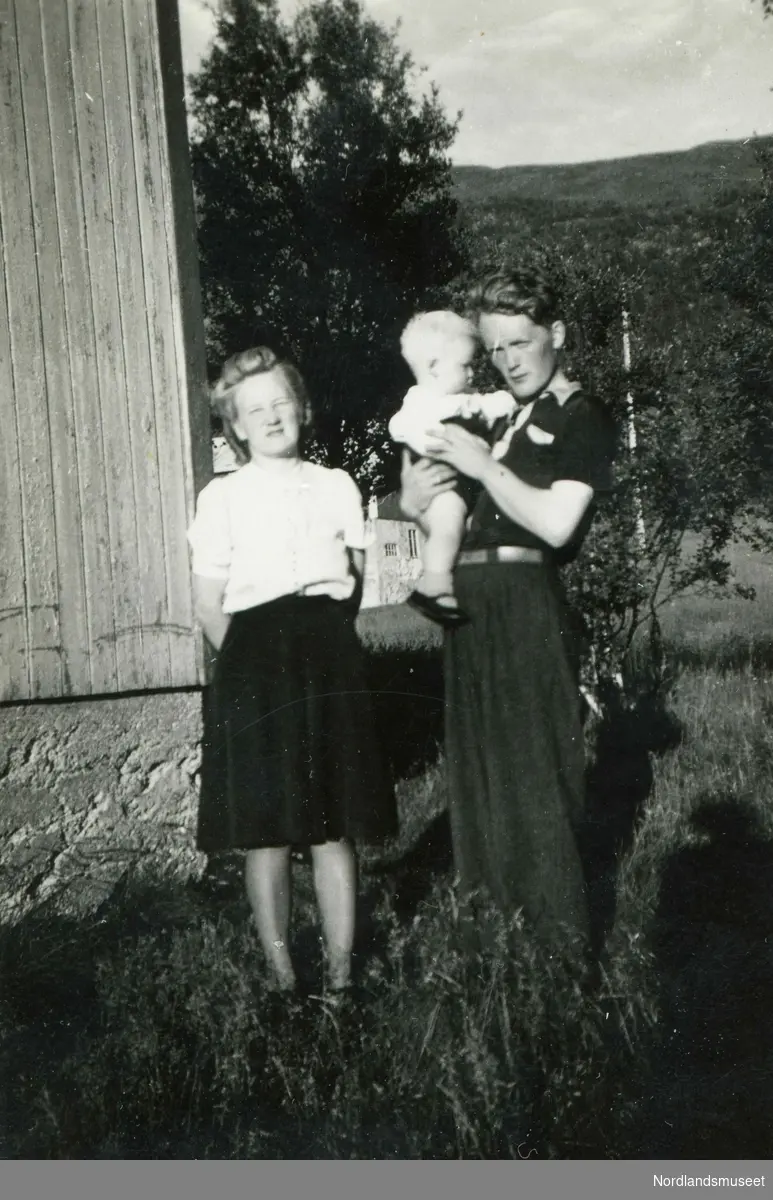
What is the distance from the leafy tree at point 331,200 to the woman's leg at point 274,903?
1347 mm

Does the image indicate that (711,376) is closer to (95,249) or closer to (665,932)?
(665,932)

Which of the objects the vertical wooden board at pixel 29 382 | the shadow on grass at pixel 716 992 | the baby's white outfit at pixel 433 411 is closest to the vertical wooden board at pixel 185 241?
the vertical wooden board at pixel 29 382

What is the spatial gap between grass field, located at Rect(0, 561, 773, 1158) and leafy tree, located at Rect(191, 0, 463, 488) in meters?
0.90

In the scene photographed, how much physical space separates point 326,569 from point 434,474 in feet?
1.61

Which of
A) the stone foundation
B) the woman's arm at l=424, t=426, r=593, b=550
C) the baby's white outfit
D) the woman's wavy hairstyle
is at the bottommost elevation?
the stone foundation

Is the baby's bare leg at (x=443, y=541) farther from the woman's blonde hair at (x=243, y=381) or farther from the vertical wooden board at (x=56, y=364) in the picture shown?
the vertical wooden board at (x=56, y=364)

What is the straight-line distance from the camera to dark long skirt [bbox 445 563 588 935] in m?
3.55

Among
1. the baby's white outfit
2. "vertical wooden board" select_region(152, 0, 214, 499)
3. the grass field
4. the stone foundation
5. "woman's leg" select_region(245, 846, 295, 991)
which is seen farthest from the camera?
the stone foundation

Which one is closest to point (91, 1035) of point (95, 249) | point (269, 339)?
point (269, 339)

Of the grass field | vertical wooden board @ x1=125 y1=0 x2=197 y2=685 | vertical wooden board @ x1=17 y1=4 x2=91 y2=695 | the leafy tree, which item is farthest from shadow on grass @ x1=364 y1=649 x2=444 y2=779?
vertical wooden board @ x1=17 y1=4 x2=91 y2=695

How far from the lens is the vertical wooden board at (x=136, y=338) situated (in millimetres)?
3807

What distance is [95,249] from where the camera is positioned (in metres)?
3.86

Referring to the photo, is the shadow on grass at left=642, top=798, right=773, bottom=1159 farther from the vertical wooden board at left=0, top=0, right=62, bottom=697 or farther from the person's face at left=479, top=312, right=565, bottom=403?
the vertical wooden board at left=0, top=0, right=62, bottom=697

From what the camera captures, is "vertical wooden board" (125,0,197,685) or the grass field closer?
the grass field
